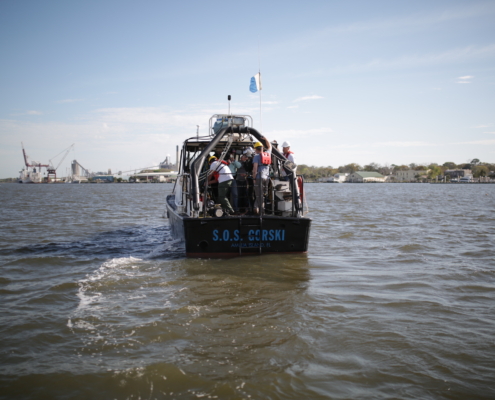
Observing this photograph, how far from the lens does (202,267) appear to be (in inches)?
347

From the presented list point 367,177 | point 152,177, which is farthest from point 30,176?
point 367,177

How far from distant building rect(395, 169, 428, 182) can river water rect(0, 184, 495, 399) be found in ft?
595

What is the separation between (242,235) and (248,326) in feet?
13.8

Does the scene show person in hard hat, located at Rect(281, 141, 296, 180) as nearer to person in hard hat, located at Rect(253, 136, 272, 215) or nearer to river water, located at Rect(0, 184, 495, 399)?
person in hard hat, located at Rect(253, 136, 272, 215)

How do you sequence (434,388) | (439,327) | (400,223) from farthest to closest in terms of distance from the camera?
(400,223)
(439,327)
(434,388)

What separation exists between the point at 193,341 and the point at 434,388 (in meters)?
2.75

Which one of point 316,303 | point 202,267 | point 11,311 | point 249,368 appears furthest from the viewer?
point 202,267

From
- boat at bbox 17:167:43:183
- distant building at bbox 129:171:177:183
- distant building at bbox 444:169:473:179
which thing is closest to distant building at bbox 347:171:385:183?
distant building at bbox 444:169:473:179

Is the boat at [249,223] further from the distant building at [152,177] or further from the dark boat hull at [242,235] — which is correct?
the distant building at [152,177]

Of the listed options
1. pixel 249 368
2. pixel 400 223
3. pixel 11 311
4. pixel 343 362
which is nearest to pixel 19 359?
pixel 11 311

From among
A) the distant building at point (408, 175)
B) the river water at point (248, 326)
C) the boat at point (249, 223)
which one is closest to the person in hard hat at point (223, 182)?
the boat at point (249, 223)

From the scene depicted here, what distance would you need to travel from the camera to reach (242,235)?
9.38 meters

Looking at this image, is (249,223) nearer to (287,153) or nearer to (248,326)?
(287,153)

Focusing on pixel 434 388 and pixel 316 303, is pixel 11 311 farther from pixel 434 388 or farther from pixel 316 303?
pixel 434 388
